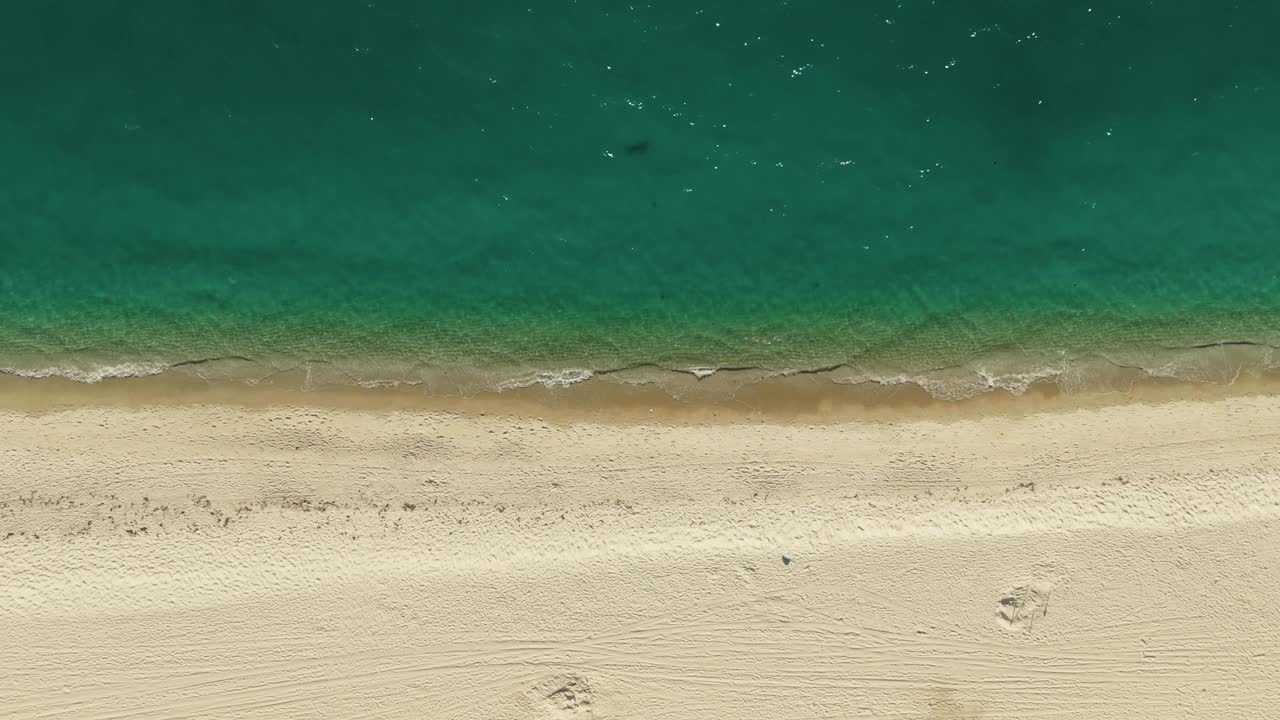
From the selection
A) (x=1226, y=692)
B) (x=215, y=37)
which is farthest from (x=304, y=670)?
(x=1226, y=692)

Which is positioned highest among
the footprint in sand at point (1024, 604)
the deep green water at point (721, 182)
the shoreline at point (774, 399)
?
the deep green water at point (721, 182)

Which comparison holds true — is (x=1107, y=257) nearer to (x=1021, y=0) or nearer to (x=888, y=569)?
(x=1021, y=0)

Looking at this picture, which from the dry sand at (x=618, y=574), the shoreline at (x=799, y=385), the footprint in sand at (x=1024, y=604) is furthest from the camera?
the shoreline at (x=799, y=385)

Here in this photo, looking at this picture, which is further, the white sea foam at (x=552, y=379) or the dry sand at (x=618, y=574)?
the white sea foam at (x=552, y=379)

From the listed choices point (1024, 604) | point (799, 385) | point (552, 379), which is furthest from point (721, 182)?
point (1024, 604)

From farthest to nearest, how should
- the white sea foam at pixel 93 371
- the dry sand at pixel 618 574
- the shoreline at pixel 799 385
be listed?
1. the shoreline at pixel 799 385
2. the white sea foam at pixel 93 371
3. the dry sand at pixel 618 574

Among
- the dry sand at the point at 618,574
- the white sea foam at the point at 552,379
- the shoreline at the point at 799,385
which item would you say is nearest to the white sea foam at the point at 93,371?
the dry sand at the point at 618,574

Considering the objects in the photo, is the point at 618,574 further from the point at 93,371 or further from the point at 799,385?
the point at 93,371

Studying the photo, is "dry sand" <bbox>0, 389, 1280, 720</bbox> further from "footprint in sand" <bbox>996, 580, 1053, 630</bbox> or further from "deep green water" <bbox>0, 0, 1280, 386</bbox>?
"deep green water" <bbox>0, 0, 1280, 386</bbox>

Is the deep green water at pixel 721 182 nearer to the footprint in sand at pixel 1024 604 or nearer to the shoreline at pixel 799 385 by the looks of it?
the shoreline at pixel 799 385
